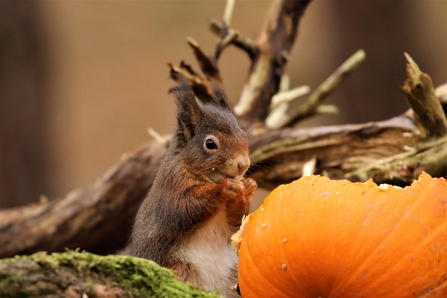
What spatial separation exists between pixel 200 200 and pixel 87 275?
0.70 metres

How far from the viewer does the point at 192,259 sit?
7.16 ft

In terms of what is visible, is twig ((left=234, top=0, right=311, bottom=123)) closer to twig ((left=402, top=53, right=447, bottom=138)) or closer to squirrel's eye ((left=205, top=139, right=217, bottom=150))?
twig ((left=402, top=53, right=447, bottom=138))

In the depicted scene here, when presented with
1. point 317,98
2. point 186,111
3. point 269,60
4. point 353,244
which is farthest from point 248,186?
point 317,98

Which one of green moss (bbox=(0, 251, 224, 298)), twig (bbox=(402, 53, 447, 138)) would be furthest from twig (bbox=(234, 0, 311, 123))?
green moss (bbox=(0, 251, 224, 298))

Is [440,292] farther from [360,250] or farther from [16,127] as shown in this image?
[16,127]

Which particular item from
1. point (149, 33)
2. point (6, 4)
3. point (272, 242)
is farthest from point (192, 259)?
point (149, 33)

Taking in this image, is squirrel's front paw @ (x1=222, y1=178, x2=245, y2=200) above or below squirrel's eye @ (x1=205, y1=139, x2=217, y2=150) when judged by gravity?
below

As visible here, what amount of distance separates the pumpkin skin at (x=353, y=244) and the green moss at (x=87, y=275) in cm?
24

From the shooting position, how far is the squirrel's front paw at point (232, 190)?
2.11 meters

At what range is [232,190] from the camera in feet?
6.95

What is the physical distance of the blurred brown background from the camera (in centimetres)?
571

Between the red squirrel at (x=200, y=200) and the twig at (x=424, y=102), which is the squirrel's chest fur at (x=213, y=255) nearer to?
the red squirrel at (x=200, y=200)

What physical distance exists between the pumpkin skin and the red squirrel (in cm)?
37

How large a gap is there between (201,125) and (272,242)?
2.47 ft
